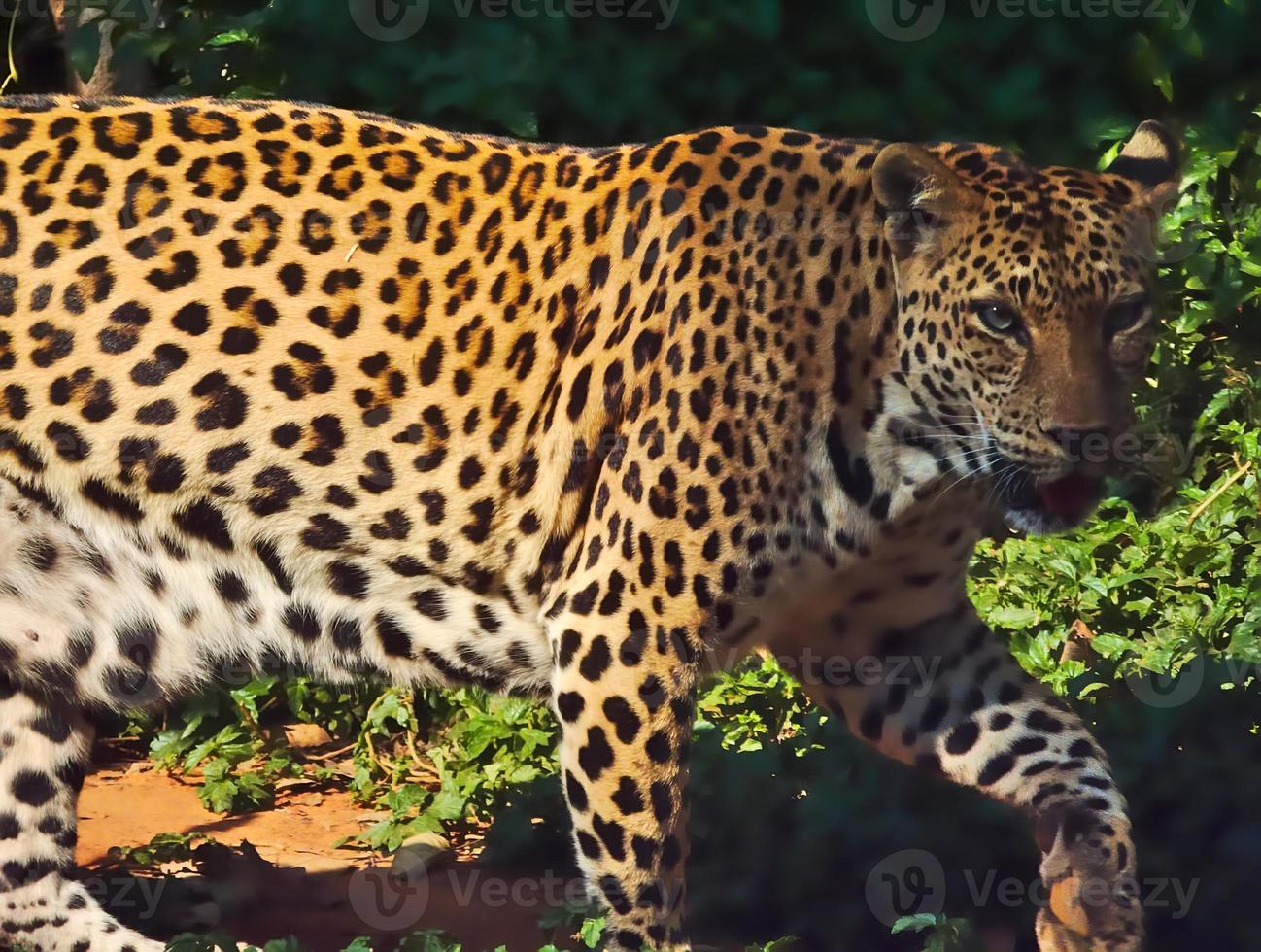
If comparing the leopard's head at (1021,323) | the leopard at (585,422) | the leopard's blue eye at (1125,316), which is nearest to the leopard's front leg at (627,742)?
the leopard at (585,422)

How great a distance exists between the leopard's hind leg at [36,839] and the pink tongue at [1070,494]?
2.71 m

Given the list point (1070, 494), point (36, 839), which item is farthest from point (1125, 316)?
point (36, 839)

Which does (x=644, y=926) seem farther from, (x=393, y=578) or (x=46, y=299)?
(x=46, y=299)

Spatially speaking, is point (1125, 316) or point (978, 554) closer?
point (1125, 316)

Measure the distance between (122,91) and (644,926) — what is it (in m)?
4.18

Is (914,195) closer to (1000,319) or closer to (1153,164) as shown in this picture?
(1000,319)

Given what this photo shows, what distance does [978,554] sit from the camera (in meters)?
7.31

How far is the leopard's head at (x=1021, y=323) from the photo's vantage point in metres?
4.47

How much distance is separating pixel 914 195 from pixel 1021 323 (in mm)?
400

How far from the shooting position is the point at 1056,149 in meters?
7.85

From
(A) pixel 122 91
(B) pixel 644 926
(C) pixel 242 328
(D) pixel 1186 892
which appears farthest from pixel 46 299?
(D) pixel 1186 892

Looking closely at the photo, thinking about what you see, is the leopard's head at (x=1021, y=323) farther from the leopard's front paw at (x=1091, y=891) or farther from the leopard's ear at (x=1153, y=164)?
the leopard's front paw at (x=1091, y=891)

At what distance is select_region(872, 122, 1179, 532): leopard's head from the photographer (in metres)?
4.47

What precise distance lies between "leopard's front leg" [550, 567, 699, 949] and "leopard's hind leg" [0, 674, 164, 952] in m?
1.50
